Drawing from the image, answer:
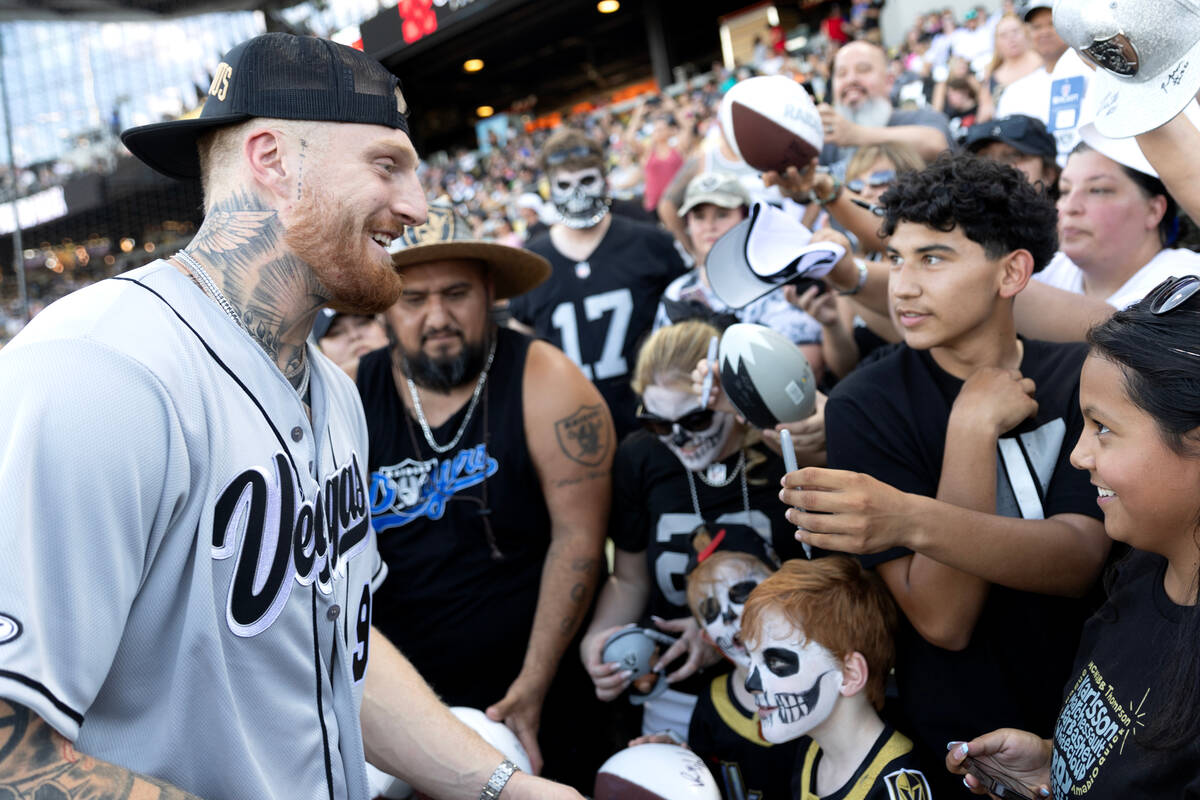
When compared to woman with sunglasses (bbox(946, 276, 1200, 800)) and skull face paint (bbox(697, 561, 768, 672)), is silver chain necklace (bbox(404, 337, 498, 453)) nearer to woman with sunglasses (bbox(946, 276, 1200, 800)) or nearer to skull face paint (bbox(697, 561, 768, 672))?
skull face paint (bbox(697, 561, 768, 672))

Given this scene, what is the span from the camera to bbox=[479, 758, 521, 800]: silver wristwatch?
1.79 meters

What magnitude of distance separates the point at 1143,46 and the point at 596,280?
9.38ft

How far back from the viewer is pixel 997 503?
1.96m

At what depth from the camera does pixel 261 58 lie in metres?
1.51

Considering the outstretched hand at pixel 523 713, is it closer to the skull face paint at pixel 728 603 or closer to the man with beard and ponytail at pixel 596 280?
the skull face paint at pixel 728 603

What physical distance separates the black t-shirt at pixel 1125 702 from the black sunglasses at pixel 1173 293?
1.42ft

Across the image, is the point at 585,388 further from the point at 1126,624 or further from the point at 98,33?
the point at 98,33

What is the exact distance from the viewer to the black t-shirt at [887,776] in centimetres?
194

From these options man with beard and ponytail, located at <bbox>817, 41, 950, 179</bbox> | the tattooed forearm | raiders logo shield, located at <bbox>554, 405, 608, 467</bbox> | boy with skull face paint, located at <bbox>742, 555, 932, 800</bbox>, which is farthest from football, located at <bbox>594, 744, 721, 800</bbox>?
man with beard and ponytail, located at <bbox>817, 41, 950, 179</bbox>

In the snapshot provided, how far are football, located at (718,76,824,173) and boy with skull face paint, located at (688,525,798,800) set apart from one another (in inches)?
43.7

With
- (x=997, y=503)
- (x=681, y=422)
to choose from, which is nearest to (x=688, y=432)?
(x=681, y=422)

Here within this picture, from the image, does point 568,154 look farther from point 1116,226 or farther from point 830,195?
point 1116,226

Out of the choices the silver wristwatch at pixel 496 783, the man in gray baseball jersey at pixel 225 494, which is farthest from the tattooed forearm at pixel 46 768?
the silver wristwatch at pixel 496 783

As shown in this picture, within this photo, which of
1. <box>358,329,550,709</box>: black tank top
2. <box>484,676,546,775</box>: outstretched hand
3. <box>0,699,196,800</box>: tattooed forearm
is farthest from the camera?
<box>358,329,550,709</box>: black tank top
